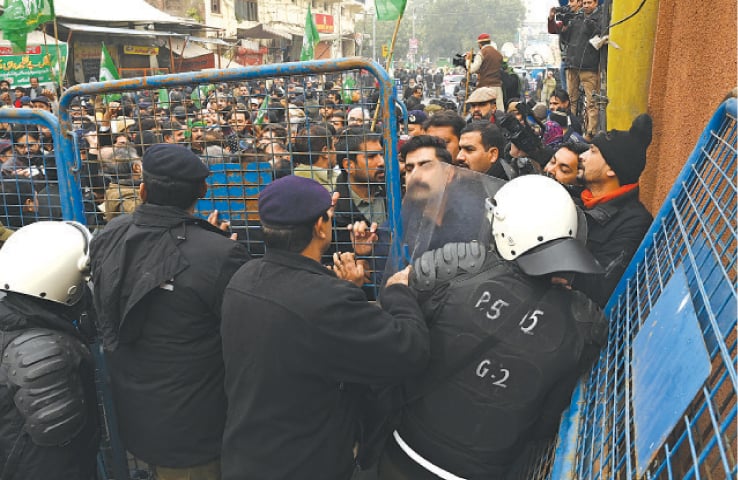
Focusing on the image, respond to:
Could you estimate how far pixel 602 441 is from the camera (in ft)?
5.83

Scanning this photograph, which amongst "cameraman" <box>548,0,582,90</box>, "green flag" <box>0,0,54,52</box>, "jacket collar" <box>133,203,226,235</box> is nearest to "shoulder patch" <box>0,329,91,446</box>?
"jacket collar" <box>133,203,226,235</box>

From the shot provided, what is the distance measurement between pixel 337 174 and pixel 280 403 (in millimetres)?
1536

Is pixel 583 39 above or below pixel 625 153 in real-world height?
above

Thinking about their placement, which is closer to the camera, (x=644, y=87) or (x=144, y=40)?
(x=644, y=87)

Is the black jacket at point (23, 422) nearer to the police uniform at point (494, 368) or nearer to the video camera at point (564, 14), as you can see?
the police uniform at point (494, 368)

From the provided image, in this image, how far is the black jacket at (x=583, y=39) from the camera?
289 inches

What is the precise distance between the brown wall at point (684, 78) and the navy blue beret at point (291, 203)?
165 centimetres

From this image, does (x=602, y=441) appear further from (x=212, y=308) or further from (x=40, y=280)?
(x=40, y=280)

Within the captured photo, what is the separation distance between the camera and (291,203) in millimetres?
2188

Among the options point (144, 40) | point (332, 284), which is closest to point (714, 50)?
point (332, 284)

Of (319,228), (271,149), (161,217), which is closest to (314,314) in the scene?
(319,228)

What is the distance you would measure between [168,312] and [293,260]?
708mm

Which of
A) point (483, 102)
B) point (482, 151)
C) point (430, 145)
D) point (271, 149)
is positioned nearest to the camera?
point (271, 149)

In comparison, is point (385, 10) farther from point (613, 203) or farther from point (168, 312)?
point (168, 312)
